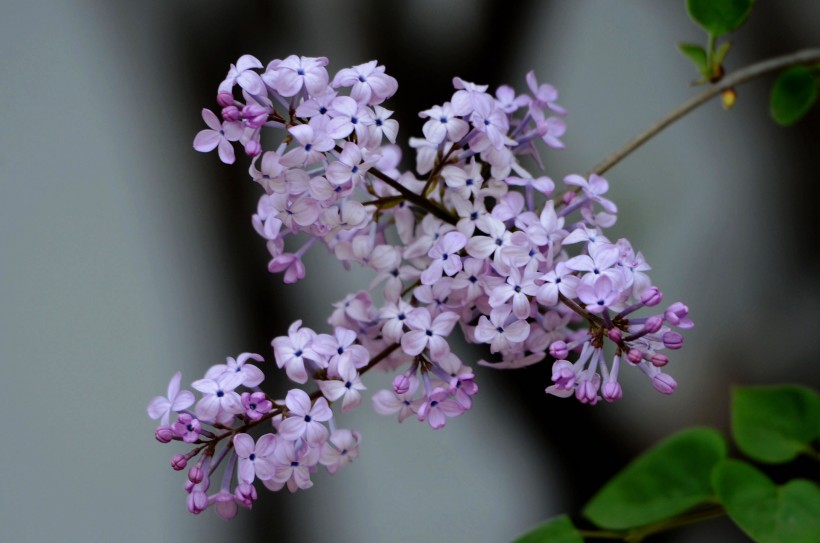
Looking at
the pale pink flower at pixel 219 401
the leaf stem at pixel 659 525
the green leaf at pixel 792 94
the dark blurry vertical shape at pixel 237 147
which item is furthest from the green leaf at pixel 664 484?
the dark blurry vertical shape at pixel 237 147

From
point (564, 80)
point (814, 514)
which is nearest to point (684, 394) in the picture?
point (564, 80)

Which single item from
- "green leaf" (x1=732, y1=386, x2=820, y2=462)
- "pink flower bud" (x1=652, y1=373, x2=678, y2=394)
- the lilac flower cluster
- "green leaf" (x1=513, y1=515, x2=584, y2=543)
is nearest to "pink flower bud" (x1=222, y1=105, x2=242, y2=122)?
the lilac flower cluster

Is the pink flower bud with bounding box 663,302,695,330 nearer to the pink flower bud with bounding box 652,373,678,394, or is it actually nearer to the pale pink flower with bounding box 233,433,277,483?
the pink flower bud with bounding box 652,373,678,394

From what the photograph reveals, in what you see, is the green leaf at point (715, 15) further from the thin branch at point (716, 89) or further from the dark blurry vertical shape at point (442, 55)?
the dark blurry vertical shape at point (442, 55)

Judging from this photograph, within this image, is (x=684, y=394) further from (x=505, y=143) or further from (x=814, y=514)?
(x=505, y=143)

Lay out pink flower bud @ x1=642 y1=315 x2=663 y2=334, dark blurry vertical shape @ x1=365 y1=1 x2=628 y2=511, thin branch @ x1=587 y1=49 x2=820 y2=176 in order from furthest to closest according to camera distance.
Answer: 1. dark blurry vertical shape @ x1=365 y1=1 x2=628 y2=511
2. thin branch @ x1=587 y1=49 x2=820 y2=176
3. pink flower bud @ x1=642 y1=315 x2=663 y2=334

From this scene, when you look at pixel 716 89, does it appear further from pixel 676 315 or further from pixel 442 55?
pixel 442 55
